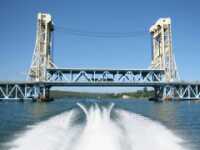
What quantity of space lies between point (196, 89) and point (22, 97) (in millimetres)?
62865

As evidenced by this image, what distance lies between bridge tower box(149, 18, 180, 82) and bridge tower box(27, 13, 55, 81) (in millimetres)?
39384

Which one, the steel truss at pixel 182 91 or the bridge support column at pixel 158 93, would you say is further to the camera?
the bridge support column at pixel 158 93

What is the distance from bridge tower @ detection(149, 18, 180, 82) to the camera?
130 m

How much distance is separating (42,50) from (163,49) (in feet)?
140

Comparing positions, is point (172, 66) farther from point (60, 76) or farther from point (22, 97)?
point (22, 97)

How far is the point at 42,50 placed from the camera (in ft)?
421

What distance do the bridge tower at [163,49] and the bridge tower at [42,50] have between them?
39384mm

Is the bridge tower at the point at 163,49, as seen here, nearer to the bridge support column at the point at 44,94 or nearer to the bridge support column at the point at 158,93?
the bridge support column at the point at 158,93

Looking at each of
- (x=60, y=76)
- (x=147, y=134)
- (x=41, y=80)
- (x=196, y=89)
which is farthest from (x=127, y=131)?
(x=196, y=89)

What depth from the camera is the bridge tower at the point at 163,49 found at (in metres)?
130

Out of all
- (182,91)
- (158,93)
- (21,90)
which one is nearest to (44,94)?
(21,90)

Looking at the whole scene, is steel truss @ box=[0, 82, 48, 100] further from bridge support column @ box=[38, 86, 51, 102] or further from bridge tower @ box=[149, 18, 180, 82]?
bridge tower @ box=[149, 18, 180, 82]

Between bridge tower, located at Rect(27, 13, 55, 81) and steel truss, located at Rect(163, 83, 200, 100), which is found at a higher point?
bridge tower, located at Rect(27, 13, 55, 81)

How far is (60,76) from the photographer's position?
13138 centimetres
